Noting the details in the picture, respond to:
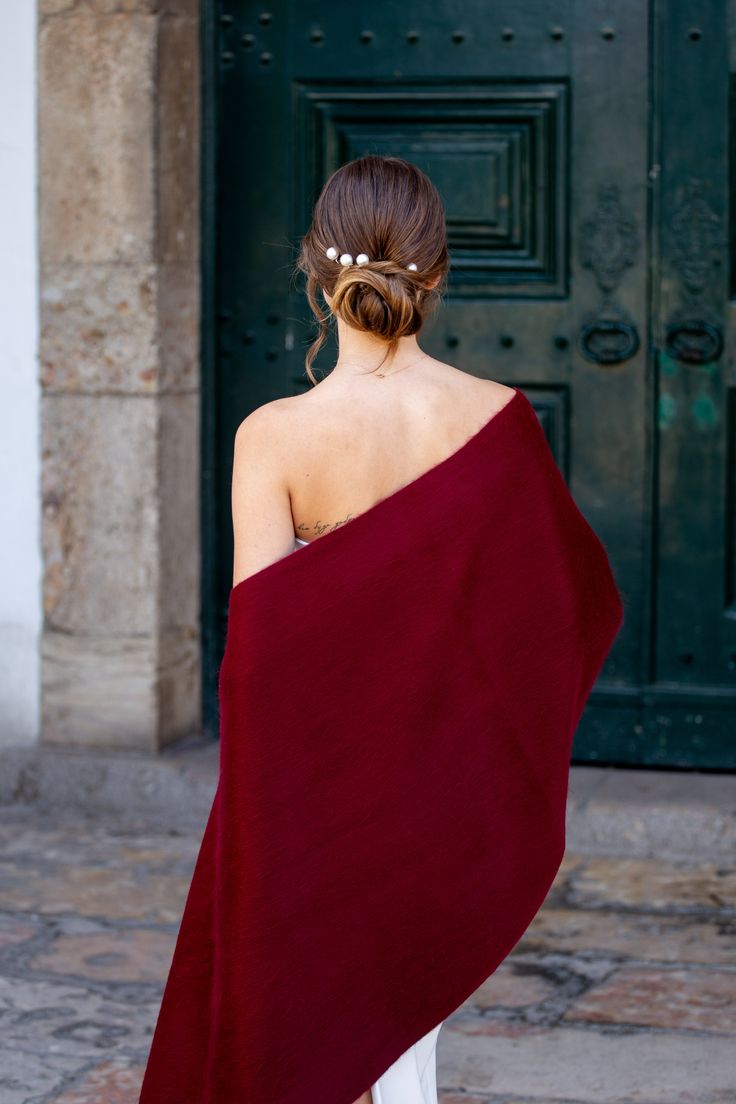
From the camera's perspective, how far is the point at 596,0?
4848 mm

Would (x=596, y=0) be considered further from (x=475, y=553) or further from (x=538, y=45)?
(x=475, y=553)

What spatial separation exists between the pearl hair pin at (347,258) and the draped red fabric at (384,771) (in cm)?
25

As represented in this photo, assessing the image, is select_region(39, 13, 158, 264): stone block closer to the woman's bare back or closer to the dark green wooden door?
the dark green wooden door

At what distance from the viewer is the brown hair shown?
93.0 inches

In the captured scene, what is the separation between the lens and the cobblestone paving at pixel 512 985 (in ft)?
10.7

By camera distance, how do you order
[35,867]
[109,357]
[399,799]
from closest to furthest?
[399,799] < [35,867] < [109,357]

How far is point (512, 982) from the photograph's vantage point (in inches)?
148

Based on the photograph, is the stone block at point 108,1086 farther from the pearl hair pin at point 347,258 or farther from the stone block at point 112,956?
the pearl hair pin at point 347,258

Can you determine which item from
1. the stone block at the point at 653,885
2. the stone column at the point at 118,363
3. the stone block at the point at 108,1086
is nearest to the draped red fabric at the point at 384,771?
the stone block at the point at 108,1086

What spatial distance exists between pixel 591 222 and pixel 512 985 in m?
2.18

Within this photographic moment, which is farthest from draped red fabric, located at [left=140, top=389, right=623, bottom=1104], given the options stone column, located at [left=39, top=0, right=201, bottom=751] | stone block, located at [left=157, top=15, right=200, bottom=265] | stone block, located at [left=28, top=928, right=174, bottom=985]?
stone block, located at [left=157, top=15, right=200, bottom=265]

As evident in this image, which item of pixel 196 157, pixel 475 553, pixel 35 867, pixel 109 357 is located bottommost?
pixel 35 867

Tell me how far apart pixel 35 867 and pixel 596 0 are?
2.76 meters

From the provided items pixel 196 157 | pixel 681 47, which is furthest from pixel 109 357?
pixel 681 47
